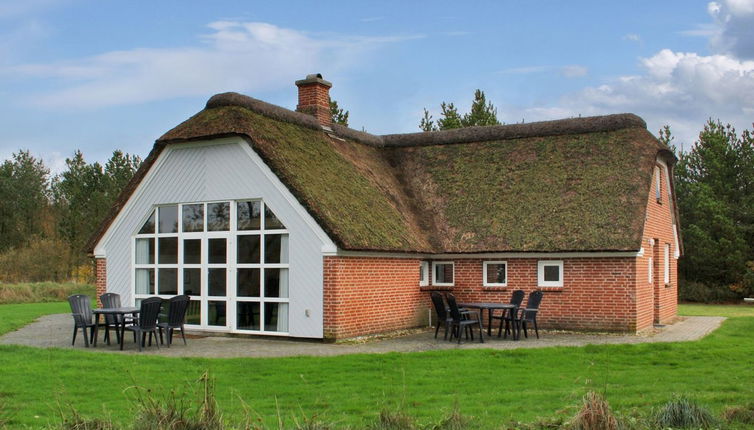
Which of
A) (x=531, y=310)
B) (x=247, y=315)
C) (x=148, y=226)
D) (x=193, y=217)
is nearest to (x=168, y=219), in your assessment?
(x=148, y=226)

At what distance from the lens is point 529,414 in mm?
8086

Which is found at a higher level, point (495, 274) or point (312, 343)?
point (495, 274)

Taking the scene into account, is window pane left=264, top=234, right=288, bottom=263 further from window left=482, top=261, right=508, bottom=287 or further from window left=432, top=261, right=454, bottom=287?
window left=482, top=261, right=508, bottom=287

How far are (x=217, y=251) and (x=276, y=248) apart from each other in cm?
149

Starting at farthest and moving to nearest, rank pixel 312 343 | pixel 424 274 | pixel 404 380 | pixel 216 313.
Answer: pixel 424 274
pixel 216 313
pixel 312 343
pixel 404 380

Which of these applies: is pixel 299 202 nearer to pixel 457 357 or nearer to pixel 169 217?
pixel 169 217

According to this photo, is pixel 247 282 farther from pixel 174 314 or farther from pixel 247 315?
pixel 174 314

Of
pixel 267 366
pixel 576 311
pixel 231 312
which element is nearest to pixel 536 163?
pixel 576 311

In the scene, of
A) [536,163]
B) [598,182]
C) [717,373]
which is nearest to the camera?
[717,373]

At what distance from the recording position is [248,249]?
1659 cm

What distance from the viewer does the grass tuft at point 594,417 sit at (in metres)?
6.65

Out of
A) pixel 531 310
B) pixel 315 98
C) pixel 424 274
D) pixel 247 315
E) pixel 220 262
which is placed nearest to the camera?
pixel 531 310

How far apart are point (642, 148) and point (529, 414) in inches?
504

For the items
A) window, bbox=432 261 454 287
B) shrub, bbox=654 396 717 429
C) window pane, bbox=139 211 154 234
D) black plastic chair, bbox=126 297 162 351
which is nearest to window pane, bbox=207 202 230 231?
window pane, bbox=139 211 154 234
